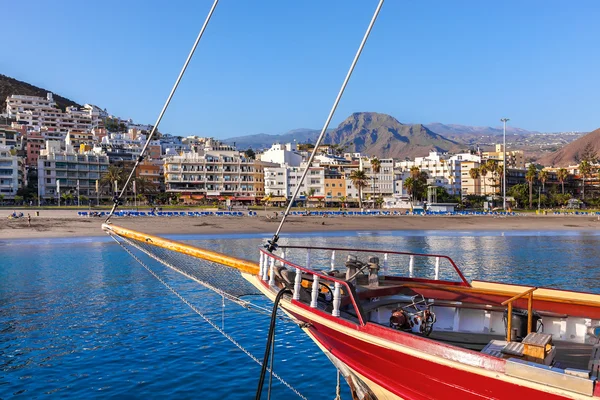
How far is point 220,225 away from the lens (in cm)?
6825

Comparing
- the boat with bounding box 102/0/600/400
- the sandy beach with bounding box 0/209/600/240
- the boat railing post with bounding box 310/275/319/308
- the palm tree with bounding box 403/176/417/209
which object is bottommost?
the sandy beach with bounding box 0/209/600/240

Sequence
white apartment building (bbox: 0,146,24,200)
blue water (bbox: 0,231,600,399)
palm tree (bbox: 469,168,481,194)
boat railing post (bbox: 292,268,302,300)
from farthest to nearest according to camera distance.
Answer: palm tree (bbox: 469,168,481,194)
white apartment building (bbox: 0,146,24,200)
blue water (bbox: 0,231,600,399)
boat railing post (bbox: 292,268,302,300)

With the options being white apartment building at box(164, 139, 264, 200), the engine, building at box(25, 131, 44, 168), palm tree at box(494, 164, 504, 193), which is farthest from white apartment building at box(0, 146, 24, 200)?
palm tree at box(494, 164, 504, 193)

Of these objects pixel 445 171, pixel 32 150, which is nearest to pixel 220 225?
pixel 32 150

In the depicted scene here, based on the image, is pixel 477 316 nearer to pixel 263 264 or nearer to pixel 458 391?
pixel 458 391

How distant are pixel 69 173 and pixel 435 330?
115981 millimetres

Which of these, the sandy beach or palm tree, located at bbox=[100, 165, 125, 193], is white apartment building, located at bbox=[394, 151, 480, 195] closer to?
the sandy beach

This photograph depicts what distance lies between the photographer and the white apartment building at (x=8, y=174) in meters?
105

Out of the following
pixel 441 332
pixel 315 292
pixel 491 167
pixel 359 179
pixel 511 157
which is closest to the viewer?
pixel 315 292

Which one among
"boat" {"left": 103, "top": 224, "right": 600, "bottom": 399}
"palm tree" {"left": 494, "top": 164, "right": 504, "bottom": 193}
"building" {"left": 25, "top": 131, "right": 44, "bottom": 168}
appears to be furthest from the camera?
"palm tree" {"left": 494, "top": 164, "right": 504, "bottom": 193}

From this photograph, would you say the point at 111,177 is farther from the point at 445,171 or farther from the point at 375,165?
the point at 445,171

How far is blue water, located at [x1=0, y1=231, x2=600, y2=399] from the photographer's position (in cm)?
1252

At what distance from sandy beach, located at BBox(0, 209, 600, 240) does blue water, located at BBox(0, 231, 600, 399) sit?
24.2 meters

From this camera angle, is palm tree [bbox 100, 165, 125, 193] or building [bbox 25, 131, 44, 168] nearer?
palm tree [bbox 100, 165, 125, 193]
